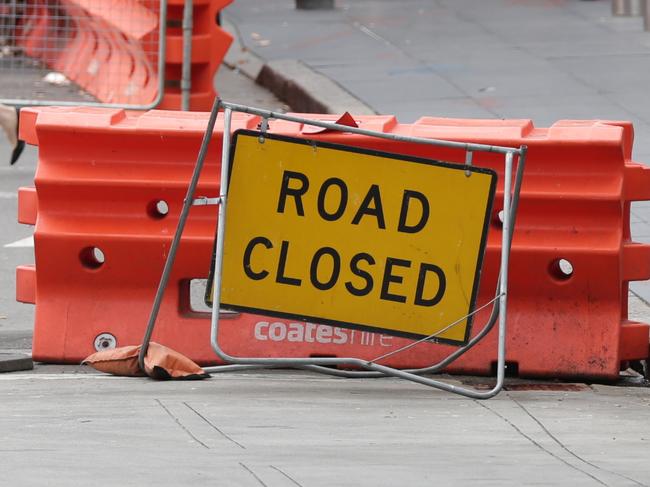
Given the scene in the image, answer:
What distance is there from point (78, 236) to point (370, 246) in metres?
1.35

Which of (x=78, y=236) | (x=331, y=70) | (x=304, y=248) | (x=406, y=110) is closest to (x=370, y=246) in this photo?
(x=304, y=248)

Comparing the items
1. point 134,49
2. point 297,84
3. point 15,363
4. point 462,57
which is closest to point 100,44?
point 134,49

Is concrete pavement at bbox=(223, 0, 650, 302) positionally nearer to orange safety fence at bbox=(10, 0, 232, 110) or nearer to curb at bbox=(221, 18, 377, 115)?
curb at bbox=(221, 18, 377, 115)

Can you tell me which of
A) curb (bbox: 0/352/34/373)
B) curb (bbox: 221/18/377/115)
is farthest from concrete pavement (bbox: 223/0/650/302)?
curb (bbox: 0/352/34/373)

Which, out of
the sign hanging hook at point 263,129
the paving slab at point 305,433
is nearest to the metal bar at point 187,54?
the paving slab at point 305,433

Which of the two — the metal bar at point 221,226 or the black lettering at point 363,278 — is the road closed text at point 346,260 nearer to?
the black lettering at point 363,278

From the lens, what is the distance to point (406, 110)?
516 inches

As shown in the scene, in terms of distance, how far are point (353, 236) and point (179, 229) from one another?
2.24 ft

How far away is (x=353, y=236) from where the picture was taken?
22.0 feet

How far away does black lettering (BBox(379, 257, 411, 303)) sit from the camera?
22.1 ft

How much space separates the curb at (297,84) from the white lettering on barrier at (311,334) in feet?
19.0

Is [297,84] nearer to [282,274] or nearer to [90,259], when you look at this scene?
[90,259]

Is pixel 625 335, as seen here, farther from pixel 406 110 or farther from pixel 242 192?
pixel 406 110

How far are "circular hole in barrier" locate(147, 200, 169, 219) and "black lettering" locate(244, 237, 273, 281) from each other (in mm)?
633
